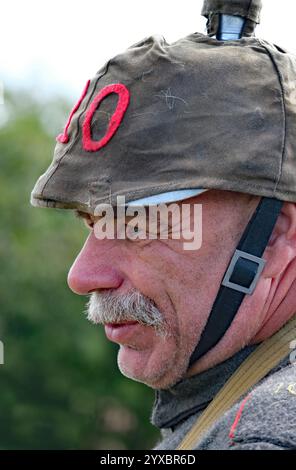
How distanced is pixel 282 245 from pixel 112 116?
0.71m

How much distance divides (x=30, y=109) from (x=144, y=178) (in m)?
24.4

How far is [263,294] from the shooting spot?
3.09m

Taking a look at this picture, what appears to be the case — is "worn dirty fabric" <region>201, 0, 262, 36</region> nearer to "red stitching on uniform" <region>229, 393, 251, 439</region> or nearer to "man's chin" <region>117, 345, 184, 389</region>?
"man's chin" <region>117, 345, 184, 389</region>

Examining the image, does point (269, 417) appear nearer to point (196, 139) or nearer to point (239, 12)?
point (196, 139)

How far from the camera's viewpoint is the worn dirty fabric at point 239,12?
3391mm

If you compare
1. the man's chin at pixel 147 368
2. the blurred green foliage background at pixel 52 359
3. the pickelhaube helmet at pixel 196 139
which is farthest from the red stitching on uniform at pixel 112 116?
the blurred green foliage background at pixel 52 359

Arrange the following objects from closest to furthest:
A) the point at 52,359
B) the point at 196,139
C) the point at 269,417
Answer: the point at 269,417
the point at 196,139
the point at 52,359

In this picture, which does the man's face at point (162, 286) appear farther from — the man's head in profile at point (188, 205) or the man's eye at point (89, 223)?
the man's eye at point (89, 223)

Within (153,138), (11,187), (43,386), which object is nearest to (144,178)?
(153,138)

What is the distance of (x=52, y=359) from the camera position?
18484mm

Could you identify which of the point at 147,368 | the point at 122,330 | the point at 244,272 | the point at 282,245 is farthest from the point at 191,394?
the point at 282,245
